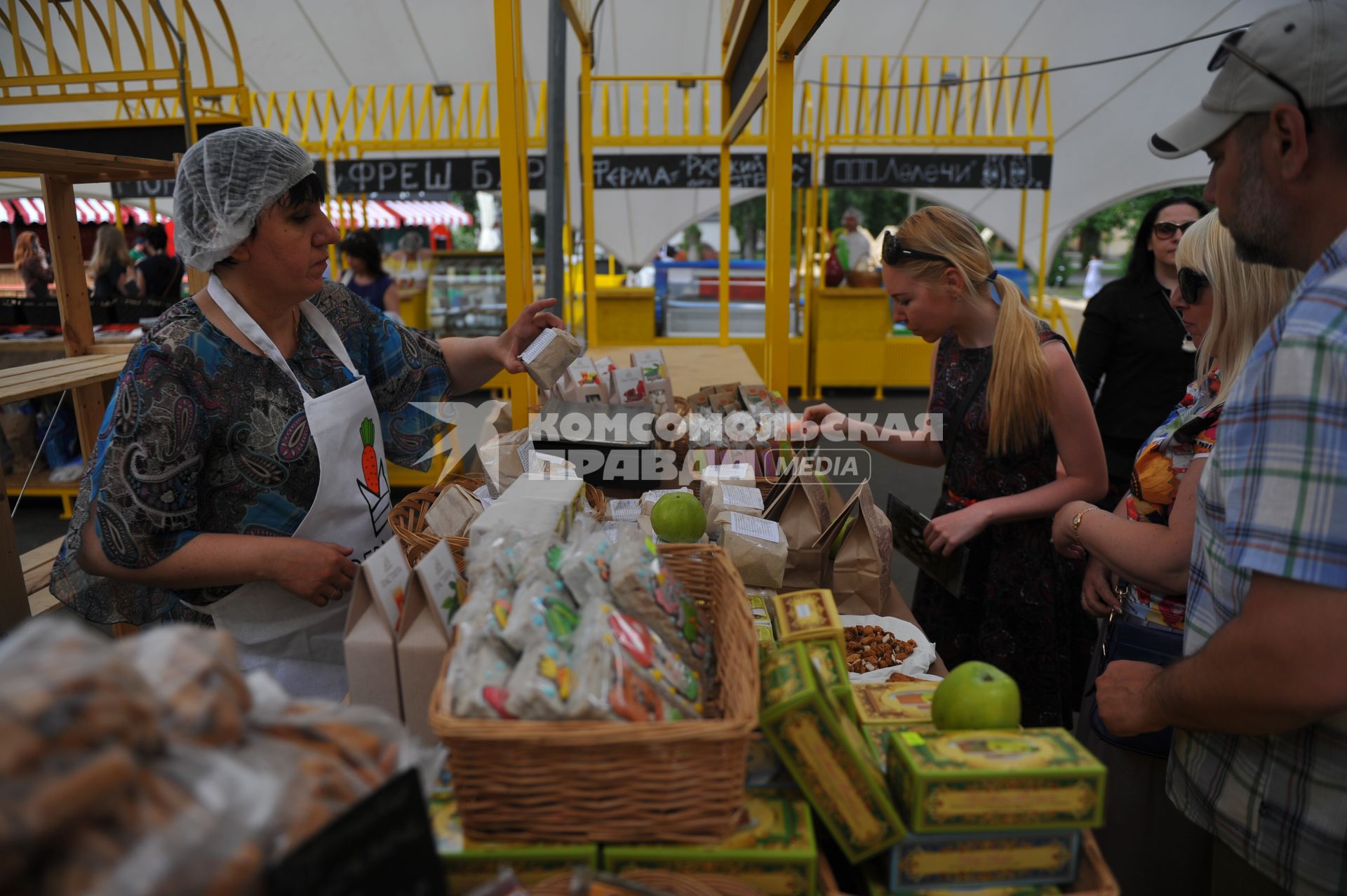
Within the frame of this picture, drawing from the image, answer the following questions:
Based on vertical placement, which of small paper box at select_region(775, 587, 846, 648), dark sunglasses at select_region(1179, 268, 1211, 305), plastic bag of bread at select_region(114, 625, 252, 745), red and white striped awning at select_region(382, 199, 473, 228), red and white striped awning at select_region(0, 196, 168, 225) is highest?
red and white striped awning at select_region(382, 199, 473, 228)

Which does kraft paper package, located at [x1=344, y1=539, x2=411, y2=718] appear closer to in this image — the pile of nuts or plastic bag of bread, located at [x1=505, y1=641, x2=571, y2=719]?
plastic bag of bread, located at [x1=505, y1=641, x2=571, y2=719]

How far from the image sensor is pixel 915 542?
2.21 m

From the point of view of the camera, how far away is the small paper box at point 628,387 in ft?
8.14

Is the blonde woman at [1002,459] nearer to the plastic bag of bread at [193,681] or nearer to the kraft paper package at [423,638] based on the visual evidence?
the kraft paper package at [423,638]

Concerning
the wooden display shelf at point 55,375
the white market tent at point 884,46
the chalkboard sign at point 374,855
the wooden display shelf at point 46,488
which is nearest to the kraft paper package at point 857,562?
the chalkboard sign at point 374,855

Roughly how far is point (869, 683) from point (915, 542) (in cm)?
90

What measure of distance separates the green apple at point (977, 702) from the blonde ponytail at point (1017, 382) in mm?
1239

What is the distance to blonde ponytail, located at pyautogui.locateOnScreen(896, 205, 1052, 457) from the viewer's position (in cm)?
214

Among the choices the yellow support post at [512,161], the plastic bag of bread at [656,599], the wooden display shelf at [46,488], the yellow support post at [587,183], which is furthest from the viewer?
the wooden display shelf at [46,488]

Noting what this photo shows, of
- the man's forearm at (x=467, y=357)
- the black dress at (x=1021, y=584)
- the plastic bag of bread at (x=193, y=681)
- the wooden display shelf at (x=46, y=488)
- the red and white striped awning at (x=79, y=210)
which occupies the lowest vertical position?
the wooden display shelf at (x=46, y=488)

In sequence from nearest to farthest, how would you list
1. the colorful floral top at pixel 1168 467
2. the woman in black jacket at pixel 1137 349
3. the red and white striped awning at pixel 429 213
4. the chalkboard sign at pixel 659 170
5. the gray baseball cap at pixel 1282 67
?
the gray baseball cap at pixel 1282 67 → the colorful floral top at pixel 1168 467 → the woman in black jacket at pixel 1137 349 → the chalkboard sign at pixel 659 170 → the red and white striped awning at pixel 429 213

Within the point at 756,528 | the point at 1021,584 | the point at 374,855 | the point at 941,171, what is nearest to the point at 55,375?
the point at 756,528

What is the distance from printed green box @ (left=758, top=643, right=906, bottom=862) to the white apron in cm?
107

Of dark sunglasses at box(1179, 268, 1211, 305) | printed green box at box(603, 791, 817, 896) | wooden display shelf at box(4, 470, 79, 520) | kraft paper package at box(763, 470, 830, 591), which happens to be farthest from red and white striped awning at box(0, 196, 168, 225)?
printed green box at box(603, 791, 817, 896)
